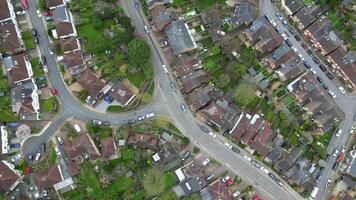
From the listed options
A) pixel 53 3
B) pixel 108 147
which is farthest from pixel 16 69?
pixel 108 147

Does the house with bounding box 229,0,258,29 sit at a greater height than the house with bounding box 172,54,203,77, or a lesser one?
greater

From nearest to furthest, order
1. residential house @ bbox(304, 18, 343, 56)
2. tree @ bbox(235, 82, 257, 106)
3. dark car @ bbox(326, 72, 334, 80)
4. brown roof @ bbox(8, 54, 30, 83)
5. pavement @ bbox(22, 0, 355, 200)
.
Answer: brown roof @ bbox(8, 54, 30, 83)
pavement @ bbox(22, 0, 355, 200)
tree @ bbox(235, 82, 257, 106)
residential house @ bbox(304, 18, 343, 56)
dark car @ bbox(326, 72, 334, 80)

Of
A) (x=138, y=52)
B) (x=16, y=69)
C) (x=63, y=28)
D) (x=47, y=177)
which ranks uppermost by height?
(x=63, y=28)

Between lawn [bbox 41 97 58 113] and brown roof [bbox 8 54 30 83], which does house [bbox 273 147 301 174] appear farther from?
brown roof [bbox 8 54 30 83]

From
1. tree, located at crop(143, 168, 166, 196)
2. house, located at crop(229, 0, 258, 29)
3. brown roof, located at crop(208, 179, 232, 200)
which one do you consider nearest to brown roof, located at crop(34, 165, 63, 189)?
tree, located at crop(143, 168, 166, 196)

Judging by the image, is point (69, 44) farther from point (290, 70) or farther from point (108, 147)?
point (290, 70)
